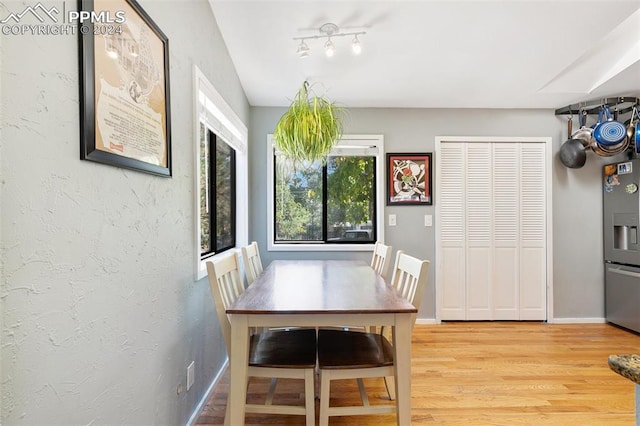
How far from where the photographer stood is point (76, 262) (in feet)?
3.01

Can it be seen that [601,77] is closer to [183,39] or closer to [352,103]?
[352,103]

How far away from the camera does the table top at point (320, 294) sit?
142cm

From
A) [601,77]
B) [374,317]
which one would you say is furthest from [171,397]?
[601,77]

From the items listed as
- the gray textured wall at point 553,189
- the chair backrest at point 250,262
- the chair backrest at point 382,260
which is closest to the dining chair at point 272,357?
the chair backrest at point 250,262

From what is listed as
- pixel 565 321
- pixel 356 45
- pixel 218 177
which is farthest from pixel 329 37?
pixel 565 321

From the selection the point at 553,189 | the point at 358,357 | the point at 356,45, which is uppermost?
the point at 356,45

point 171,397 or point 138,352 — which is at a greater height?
point 138,352

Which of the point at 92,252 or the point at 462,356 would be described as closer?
the point at 92,252

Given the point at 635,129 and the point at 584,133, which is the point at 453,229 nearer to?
the point at 584,133

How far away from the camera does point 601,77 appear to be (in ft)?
9.36

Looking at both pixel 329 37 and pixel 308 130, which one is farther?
pixel 329 37

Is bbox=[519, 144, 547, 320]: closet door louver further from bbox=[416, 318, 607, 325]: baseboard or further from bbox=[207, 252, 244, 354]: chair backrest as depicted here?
bbox=[207, 252, 244, 354]: chair backrest

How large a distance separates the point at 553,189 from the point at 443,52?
6.89 feet

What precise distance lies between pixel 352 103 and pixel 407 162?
2.84 ft
